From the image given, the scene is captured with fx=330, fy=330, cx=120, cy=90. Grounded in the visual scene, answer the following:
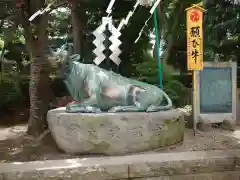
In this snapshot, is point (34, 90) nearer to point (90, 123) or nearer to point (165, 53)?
point (90, 123)

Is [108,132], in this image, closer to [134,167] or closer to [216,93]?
[134,167]

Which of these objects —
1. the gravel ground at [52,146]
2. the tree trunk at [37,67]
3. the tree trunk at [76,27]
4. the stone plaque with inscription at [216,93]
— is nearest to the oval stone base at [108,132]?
the gravel ground at [52,146]

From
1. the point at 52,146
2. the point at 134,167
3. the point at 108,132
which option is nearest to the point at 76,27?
the point at 52,146

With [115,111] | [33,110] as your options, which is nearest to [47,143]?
[33,110]

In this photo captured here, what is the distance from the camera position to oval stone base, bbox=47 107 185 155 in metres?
4.86

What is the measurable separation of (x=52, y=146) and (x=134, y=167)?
2065 mm

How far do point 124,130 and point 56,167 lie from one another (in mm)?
1251

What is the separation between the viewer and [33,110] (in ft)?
22.6

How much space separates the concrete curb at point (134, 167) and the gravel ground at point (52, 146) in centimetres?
73

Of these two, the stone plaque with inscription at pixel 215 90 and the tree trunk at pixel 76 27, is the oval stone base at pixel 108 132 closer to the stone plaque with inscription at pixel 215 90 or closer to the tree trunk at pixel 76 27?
the stone plaque with inscription at pixel 215 90

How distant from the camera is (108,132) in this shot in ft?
16.0

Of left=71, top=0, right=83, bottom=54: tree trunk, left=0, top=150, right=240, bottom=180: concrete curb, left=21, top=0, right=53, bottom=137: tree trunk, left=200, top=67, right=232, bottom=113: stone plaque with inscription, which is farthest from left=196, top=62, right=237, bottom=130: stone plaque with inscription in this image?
left=71, top=0, right=83, bottom=54: tree trunk

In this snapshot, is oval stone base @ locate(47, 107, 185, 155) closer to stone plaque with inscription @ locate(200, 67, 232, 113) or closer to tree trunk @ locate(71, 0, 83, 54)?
stone plaque with inscription @ locate(200, 67, 232, 113)

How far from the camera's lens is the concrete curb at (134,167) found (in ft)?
13.1
